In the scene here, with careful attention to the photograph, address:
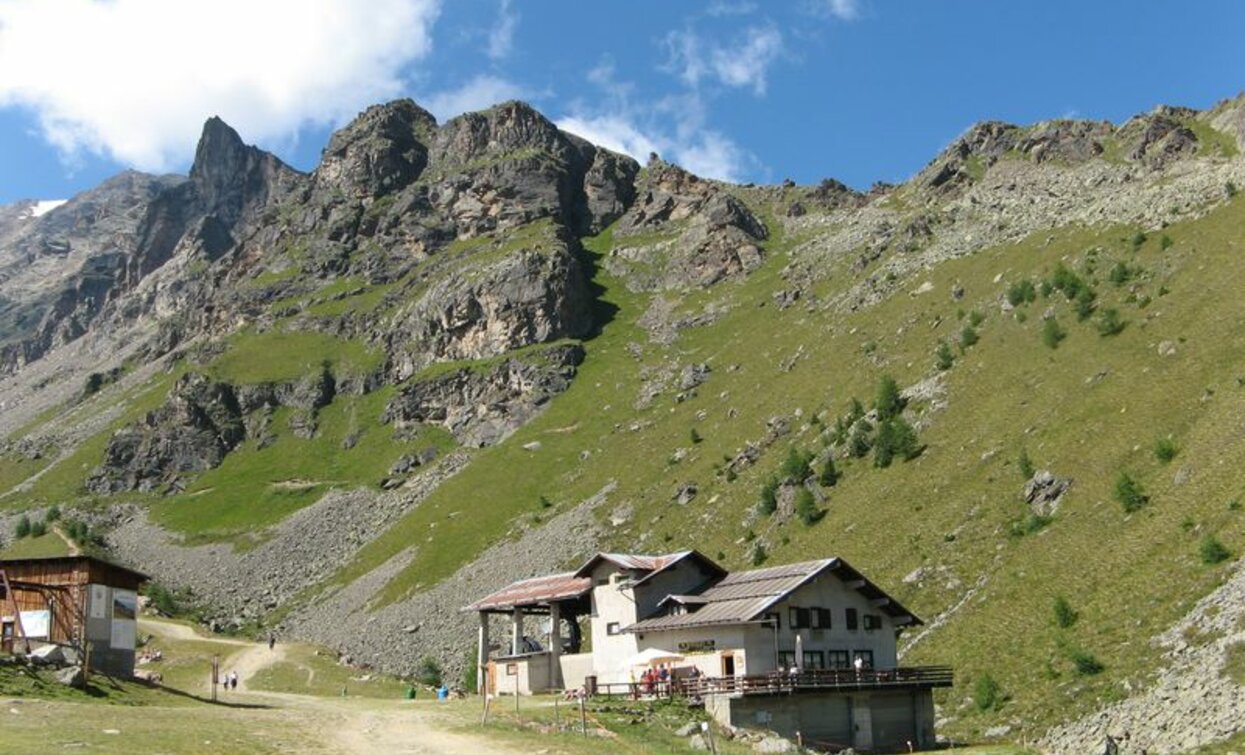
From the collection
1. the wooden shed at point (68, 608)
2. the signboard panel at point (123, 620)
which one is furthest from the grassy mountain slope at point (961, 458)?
the wooden shed at point (68, 608)

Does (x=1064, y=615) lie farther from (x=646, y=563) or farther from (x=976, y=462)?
(x=976, y=462)

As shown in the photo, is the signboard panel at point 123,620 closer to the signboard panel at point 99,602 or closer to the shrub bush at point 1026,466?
the signboard panel at point 99,602

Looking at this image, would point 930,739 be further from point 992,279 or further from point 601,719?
point 992,279

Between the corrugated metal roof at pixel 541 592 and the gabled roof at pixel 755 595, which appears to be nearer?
the gabled roof at pixel 755 595

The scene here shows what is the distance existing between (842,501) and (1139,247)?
45.5m

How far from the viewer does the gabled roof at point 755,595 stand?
174 feet

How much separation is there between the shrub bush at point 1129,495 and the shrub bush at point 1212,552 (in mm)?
8942

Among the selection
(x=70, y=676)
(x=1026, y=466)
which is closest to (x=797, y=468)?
(x=1026, y=466)

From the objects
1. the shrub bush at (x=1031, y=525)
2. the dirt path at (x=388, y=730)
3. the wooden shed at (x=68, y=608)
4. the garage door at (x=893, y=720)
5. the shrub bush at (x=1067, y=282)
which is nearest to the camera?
the dirt path at (x=388, y=730)

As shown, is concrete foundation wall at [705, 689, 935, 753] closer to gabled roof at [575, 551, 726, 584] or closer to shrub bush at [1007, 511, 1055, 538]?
gabled roof at [575, 551, 726, 584]

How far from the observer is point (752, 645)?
5231 cm

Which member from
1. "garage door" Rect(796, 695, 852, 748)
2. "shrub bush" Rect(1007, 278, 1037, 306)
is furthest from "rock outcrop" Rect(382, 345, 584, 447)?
"garage door" Rect(796, 695, 852, 748)

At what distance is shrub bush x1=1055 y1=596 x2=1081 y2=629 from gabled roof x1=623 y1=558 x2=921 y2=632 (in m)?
8.16

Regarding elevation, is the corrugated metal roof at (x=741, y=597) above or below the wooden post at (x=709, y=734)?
above
